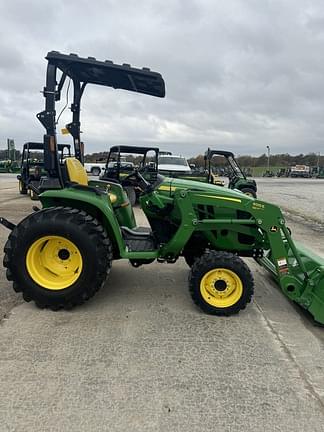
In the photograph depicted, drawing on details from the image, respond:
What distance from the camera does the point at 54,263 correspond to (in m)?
3.75

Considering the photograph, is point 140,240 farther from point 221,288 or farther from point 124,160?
point 124,160

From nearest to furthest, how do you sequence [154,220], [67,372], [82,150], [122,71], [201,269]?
1. [67,372]
2. [201,269]
3. [122,71]
4. [154,220]
5. [82,150]

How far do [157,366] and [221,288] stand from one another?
1126mm

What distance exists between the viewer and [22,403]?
2232 mm

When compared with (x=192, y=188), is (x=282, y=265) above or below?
below

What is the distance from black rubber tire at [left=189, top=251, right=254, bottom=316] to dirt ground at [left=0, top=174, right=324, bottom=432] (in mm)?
97

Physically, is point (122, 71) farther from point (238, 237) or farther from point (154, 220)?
point (238, 237)

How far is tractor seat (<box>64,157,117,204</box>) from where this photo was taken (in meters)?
3.91

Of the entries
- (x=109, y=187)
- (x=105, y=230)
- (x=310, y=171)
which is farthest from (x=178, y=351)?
(x=310, y=171)

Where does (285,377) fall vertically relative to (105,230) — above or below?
below

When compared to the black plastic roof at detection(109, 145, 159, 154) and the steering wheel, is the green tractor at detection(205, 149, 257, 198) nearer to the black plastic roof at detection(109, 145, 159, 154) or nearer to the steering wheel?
the black plastic roof at detection(109, 145, 159, 154)

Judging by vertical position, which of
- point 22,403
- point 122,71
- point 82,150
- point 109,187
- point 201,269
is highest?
point 122,71

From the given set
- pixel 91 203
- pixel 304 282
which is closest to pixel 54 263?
pixel 91 203

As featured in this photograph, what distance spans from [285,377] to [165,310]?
1370 mm
